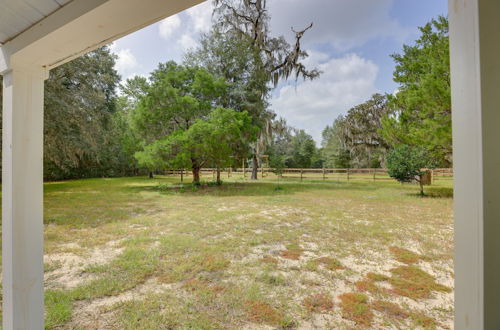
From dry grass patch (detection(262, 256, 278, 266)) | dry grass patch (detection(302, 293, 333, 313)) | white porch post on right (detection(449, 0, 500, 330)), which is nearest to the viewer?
white porch post on right (detection(449, 0, 500, 330))

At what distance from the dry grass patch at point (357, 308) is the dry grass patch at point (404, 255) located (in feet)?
3.74

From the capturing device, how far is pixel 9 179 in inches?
39.0

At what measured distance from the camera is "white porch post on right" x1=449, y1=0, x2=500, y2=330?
43 centimetres

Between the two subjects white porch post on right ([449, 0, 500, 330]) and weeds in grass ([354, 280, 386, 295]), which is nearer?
white porch post on right ([449, 0, 500, 330])

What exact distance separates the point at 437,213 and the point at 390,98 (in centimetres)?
504

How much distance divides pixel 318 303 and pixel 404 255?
5.68ft

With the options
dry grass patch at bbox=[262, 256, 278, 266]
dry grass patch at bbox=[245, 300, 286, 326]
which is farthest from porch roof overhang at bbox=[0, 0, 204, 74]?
dry grass patch at bbox=[262, 256, 278, 266]

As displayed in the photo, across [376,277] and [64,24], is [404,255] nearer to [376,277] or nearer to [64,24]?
[376,277]

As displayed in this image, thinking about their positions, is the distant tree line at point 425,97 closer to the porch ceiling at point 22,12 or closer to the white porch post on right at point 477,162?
the white porch post on right at point 477,162

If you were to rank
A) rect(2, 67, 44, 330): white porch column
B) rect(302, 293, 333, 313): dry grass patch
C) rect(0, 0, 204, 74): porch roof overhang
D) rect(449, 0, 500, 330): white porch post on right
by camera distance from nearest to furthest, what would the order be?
rect(449, 0, 500, 330): white porch post on right < rect(0, 0, 204, 74): porch roof overhang < rect(2, 67, 44, 330): white porch column < rect(302, 293, 333, 313): dry grass patch

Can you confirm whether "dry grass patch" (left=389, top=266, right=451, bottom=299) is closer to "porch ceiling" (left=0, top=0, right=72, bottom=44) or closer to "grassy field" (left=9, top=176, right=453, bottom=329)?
"grassy field" (left=9, top=176, right=453, bottom=329)

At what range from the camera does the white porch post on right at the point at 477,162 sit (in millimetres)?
435

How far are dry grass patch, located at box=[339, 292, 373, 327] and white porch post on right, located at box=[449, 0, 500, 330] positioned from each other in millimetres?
1425

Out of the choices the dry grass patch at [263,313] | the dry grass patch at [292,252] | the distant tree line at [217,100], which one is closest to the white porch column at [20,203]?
the dry grass patch at [263,313]
